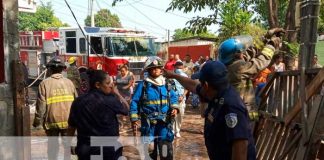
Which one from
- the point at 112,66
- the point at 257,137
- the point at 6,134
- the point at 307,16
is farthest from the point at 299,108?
the point at 112,66

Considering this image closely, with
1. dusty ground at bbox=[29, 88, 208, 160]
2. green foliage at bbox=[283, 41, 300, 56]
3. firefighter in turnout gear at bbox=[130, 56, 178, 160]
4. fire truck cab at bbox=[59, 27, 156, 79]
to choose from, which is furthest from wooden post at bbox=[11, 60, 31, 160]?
fire truck cab at bbox=[59, 27, 156, 79]

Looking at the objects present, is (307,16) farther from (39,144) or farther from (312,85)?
(39,144)

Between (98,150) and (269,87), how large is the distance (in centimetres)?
258

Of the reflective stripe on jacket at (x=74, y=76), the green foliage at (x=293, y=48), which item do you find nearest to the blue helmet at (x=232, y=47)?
the green foliage at (x=293, y=48)

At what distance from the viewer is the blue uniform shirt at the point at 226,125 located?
8.75 feet

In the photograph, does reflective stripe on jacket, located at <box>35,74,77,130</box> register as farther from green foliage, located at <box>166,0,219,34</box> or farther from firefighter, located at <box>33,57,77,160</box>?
green foliage, located at <box>166,0,219,34</box>

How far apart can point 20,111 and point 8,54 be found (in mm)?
550

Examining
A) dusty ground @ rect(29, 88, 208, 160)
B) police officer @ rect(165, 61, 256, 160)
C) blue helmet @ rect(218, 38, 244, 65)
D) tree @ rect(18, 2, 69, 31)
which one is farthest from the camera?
tree @ rect(18, 2, 69, 31)

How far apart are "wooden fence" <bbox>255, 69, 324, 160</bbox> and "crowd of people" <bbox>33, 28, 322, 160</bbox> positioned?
30 cm

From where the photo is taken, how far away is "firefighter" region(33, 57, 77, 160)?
18.2 ft

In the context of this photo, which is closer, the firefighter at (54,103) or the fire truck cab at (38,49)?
the firefighter at (54,103)

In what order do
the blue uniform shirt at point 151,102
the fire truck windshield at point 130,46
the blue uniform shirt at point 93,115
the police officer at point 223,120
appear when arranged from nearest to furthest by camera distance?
the police officer at point 223,120 → the blue uniform shirt at point 93,115 → the blue uniform shirt at point 151,102 → the fire truck windshield at point 130,46

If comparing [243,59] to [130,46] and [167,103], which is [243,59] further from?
[130,46]

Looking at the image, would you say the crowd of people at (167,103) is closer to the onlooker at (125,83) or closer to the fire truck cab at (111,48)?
the onlooker at (125,83)
